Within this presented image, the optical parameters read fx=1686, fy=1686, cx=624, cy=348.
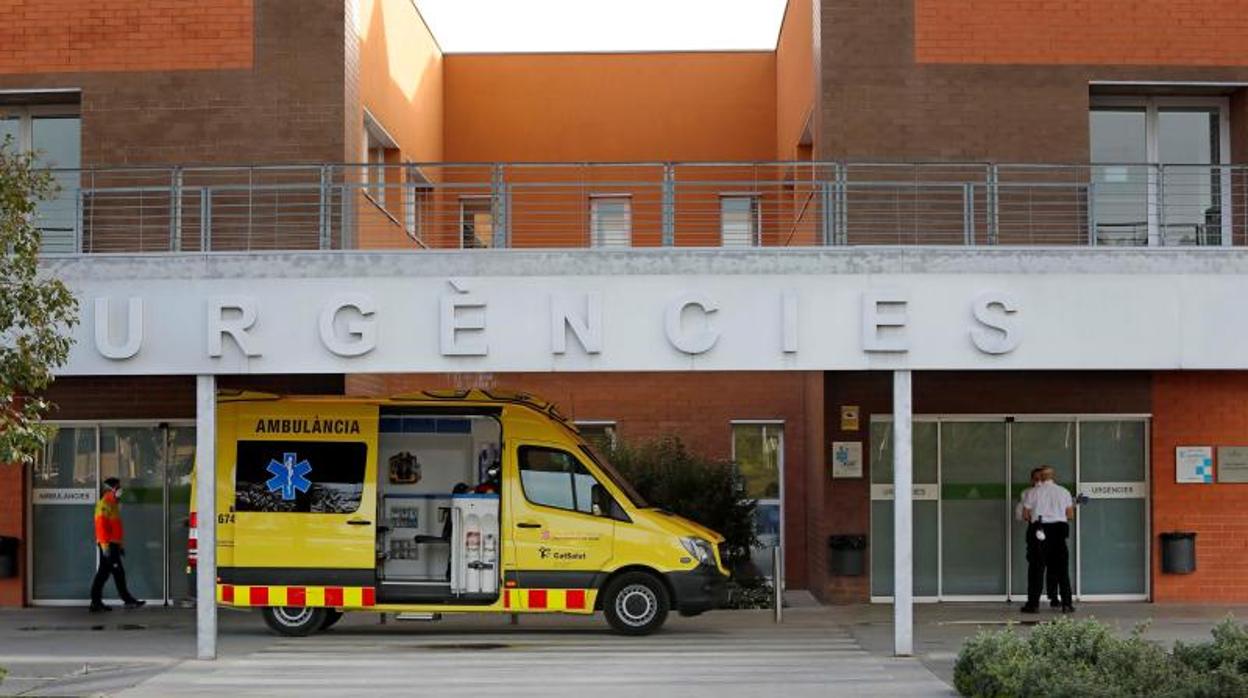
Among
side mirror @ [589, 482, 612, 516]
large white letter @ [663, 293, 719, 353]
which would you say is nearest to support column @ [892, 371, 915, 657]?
large white letter @ [663, 293, 719, 353]

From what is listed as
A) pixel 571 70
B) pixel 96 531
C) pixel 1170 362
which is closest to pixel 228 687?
pixel 96 531

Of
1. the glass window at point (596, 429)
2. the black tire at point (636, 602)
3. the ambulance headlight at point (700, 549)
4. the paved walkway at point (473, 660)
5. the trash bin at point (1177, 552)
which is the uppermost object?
the glass window at point (596, 429)

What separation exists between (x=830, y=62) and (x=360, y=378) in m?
7.50

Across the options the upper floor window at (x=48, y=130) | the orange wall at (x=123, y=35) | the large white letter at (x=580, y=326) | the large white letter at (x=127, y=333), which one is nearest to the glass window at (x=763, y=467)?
the large white letter at (x=580, y=326)

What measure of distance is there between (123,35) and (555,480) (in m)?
8.53

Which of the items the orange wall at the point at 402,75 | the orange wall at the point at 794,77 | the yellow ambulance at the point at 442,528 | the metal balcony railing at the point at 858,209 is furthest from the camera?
the orange wall at the point at 794,77

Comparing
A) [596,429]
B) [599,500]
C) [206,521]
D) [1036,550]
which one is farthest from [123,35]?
[1036,550]

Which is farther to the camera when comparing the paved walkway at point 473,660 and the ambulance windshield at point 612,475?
the ambulance windshield at point 612,475

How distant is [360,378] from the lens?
22750 millimetres

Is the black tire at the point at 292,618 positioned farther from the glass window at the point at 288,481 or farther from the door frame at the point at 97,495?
the door frame at the point at 97,495

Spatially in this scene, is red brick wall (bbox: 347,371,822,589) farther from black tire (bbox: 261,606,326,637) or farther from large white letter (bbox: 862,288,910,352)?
large white letter (bbox: 862,288,910,352)

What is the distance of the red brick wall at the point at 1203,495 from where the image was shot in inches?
851

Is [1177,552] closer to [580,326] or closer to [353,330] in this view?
[580,326]

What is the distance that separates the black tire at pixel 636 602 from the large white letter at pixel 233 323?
458cm
